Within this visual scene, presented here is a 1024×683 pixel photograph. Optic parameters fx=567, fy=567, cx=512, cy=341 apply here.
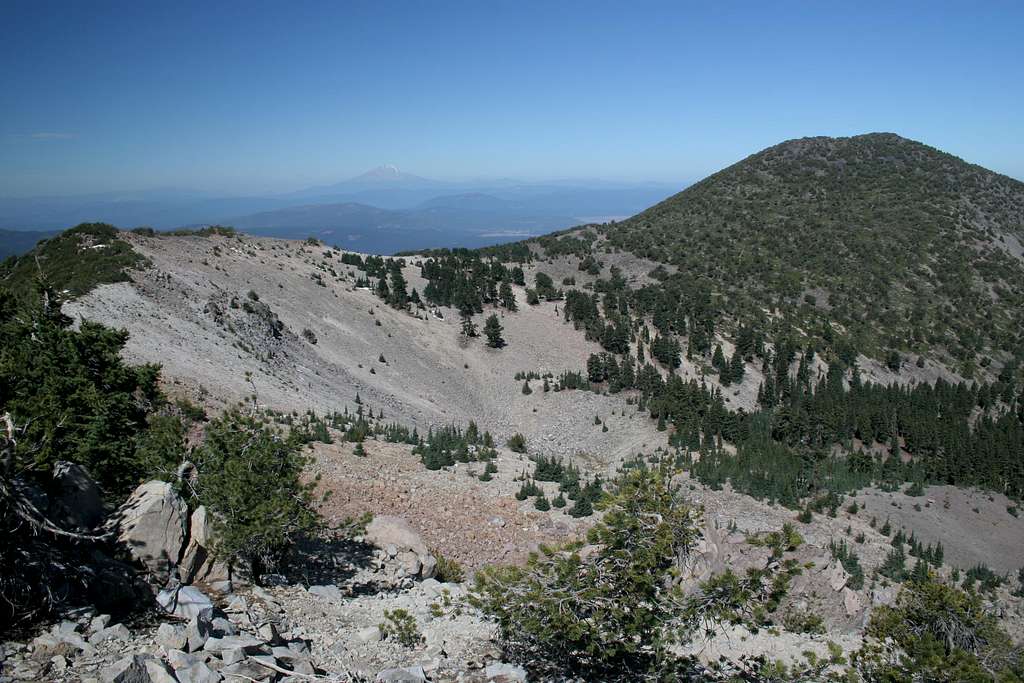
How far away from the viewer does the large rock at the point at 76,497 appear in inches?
312

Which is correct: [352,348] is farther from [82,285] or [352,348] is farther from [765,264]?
[765,264]

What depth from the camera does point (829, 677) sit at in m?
7.07

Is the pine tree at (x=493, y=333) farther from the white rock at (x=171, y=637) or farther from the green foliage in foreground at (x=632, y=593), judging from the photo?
the white rock at (x=171, y=637)

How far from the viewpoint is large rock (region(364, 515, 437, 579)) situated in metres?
12.5

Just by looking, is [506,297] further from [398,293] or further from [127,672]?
[127,672]

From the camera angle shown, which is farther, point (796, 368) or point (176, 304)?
point (796, 368)

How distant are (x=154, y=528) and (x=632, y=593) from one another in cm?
696

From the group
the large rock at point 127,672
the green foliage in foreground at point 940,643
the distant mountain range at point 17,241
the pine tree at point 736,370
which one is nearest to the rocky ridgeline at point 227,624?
the large rock at point 127,672

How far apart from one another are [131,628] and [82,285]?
22292 mm

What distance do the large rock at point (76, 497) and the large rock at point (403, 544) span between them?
18.6ft

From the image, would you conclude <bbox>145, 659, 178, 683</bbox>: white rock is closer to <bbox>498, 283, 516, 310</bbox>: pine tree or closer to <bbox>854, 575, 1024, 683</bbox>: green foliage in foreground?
<bbox>854, 575, 1024, 683</bbox>: green foliage in foreground

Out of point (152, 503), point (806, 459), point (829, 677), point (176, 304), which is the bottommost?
point (806, 459)

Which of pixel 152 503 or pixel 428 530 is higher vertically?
pixel 152 503

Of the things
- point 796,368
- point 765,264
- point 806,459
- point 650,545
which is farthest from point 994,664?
point 765,264
